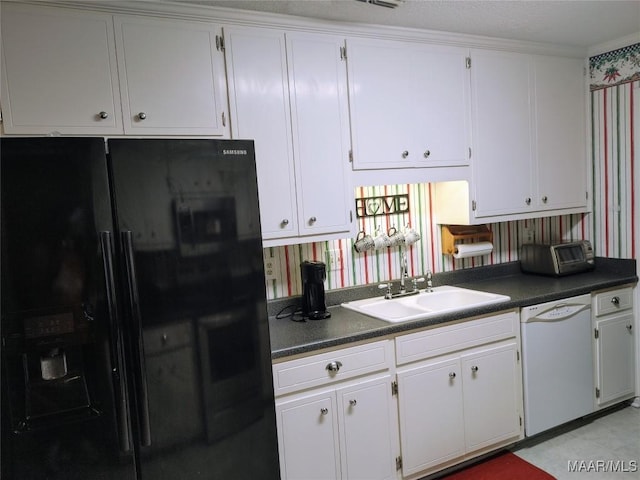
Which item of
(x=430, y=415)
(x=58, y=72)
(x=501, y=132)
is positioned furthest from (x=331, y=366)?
(x=501, y=132)

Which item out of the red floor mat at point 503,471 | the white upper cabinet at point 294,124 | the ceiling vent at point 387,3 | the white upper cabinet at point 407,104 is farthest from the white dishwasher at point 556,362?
the ceiling vent at point 387,3

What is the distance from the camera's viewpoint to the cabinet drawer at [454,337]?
2.33 metres

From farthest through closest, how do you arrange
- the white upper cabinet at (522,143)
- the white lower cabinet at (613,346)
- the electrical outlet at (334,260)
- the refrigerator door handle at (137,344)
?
the white lower cabinet at (613,346) < the white upper cabinet at (522,143) < the electrical outlet at (334,260) < the refrigerator door handle at (137,344)

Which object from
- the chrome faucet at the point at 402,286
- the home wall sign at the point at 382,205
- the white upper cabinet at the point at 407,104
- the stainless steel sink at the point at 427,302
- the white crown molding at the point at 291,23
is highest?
the white crown molding at the point at 291,23

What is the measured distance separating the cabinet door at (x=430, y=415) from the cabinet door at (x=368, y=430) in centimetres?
8

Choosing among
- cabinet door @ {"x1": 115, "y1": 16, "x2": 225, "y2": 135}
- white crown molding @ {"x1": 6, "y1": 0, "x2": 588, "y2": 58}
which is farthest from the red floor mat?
white crown molding @ {"x1": 6, "y1": 0, "x2": 588, "y2": 58}

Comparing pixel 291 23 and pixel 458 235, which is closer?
pixel 291 23

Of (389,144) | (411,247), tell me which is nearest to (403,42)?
(389,144)

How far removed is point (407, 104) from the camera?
2588 mm

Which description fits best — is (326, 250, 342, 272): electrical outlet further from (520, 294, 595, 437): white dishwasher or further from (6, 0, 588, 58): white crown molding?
(6, 0, 588, 58): white crown molding

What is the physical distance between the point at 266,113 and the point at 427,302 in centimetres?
150

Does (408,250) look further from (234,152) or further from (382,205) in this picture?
(234,152)

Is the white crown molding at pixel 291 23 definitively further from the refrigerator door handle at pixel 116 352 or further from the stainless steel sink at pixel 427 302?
the stainless steel sink at pixel 427 302

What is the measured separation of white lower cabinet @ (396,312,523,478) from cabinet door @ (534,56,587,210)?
106cm
